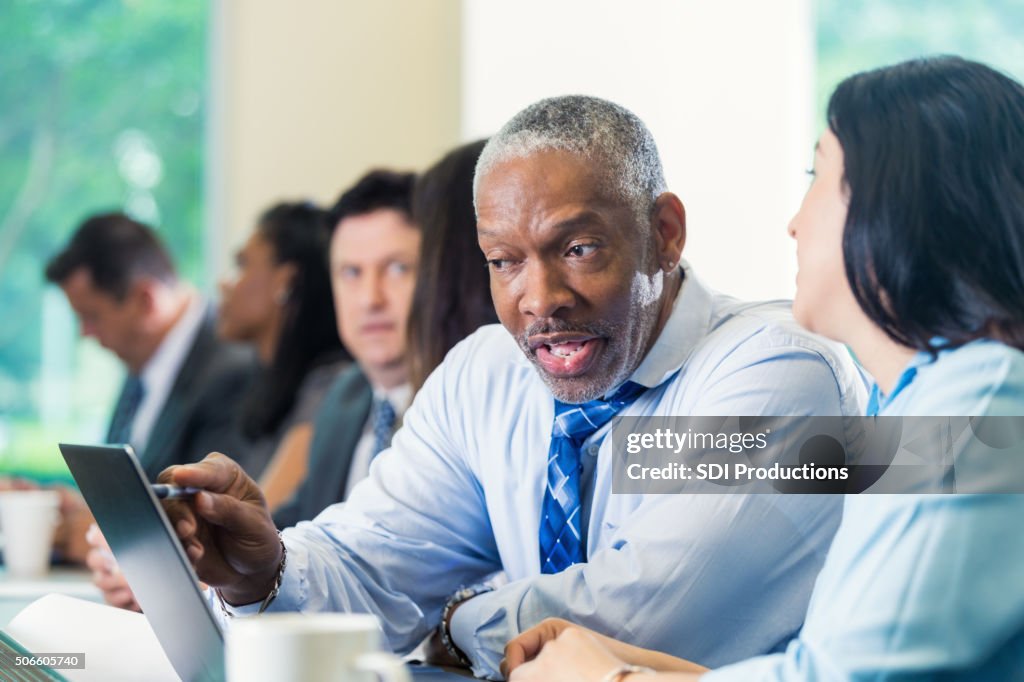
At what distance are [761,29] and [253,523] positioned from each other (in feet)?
5.95

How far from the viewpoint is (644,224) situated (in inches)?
49.0

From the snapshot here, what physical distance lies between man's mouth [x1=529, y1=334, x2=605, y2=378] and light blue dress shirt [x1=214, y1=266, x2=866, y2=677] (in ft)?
0.24

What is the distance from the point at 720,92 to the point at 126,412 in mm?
1969

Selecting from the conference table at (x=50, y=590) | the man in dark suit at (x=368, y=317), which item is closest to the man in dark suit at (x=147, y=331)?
the conference table at (x=50, y=590)

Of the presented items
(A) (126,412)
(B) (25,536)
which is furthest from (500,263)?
(A) (126,412)

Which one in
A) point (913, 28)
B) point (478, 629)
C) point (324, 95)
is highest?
point (913, 28)

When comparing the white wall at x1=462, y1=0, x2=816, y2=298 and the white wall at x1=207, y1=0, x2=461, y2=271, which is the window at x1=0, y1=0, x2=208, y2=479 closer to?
the white wall at x1=207, y1=0, x2=461, y2=271

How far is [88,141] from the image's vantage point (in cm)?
389

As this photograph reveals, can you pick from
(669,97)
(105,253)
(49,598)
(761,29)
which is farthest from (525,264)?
(105,253)

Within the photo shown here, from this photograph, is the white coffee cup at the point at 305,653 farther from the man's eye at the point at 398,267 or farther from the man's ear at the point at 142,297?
the man's ear at the point at 142,297

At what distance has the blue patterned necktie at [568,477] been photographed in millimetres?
1270

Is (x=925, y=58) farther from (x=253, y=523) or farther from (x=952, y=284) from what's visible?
(x=253, y=523)

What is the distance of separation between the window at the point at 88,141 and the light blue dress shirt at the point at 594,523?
2.68m

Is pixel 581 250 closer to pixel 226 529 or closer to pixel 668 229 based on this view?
pixel 668 229
